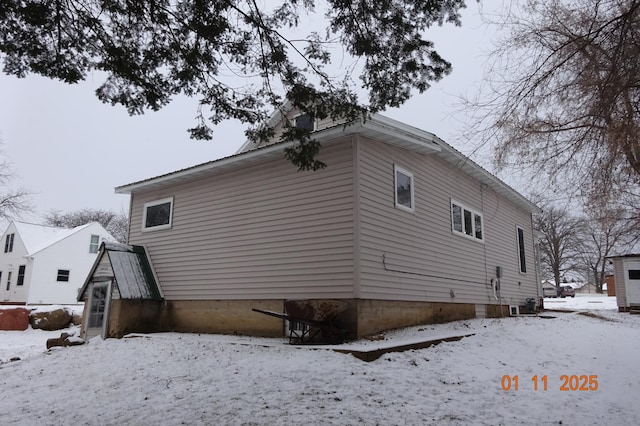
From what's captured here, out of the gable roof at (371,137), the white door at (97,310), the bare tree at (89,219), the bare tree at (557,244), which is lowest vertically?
the white door at (97,310)

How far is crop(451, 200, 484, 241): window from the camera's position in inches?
486

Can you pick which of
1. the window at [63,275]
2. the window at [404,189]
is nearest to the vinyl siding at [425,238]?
the window at [404,189]

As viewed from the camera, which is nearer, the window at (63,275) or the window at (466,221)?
the window at (466,221)

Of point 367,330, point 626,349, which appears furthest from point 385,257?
point 626,349

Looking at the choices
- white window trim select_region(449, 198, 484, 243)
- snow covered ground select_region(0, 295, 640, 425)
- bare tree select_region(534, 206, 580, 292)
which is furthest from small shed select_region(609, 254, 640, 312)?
bare tree select_region(534, 206, 580, 292)

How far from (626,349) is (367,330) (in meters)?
5.10

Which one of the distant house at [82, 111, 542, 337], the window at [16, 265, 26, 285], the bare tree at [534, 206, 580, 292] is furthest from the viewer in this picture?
the bare tree at [534, 206, 580, 292]

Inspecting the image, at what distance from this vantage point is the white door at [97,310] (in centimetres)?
1161

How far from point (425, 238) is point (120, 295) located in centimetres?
770

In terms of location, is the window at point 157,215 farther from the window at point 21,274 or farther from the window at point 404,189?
the window at point 21,274

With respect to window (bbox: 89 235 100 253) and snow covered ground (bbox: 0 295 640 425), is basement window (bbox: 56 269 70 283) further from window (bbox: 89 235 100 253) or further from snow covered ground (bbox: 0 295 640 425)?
snow covered ground (bbox: 0 295 640 425)

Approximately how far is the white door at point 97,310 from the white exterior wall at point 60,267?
58.4 ft

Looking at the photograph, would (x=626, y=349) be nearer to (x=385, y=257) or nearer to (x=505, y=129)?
(x=385, y=257)

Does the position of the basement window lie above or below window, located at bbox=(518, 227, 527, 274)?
below
